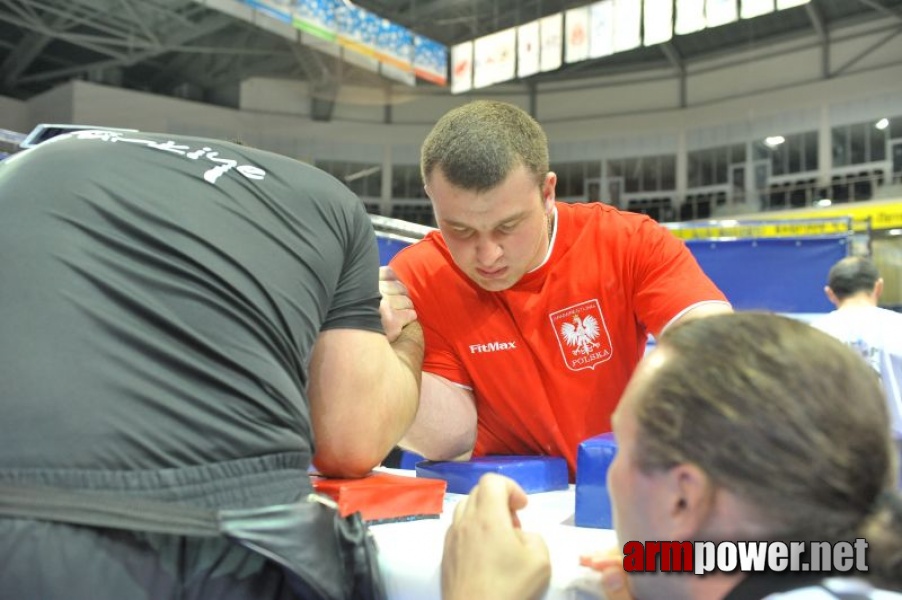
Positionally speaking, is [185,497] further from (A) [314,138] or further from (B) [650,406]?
(A) [314,138]

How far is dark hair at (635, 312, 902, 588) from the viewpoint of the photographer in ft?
1.72

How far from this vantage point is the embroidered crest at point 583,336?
1649 mm

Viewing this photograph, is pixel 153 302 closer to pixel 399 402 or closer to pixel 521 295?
pixel 399 402

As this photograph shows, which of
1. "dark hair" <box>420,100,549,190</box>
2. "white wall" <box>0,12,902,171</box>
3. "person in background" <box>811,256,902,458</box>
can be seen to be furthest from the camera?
"white wall" <box>0,12,902,171</box>

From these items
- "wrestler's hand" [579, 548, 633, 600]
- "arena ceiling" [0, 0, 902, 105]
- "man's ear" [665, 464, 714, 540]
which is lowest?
"wrestler's hand" [579, 548, 633, 600]

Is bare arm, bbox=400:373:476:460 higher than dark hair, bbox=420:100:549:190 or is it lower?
lower

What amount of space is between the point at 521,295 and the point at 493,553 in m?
1.03

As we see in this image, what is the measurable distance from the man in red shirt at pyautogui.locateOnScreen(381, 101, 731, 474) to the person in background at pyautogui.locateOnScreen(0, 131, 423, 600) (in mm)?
619

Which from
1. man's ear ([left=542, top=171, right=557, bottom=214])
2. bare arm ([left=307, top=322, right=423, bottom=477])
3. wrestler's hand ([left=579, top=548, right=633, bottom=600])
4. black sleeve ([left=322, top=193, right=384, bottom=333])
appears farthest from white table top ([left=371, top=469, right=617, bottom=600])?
man's ear ([left=542, top=171, right=557, bottom=214])

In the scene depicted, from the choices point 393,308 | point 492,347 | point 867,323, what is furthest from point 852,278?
point 393,308

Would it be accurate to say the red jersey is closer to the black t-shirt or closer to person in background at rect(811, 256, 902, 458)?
the black t-shirt

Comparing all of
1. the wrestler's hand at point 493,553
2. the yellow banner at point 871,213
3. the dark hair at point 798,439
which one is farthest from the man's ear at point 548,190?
the yellow banner at point 871,213

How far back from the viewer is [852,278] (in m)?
3.61

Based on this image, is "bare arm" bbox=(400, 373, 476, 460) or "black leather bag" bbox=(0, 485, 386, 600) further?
"bare arm" bbox=(400, 373, 476, 460)
